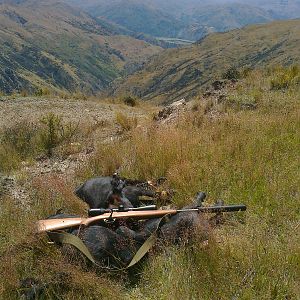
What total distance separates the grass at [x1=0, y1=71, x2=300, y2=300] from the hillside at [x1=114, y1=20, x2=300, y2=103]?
129m

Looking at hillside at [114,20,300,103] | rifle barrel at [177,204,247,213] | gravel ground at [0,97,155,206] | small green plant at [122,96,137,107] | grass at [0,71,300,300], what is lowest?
hillside at [114,20,300,103]

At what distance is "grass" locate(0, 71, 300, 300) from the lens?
2.77 meters

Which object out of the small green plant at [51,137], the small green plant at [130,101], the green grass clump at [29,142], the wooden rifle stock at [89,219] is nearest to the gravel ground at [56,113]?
the green grass clump at [29,142]

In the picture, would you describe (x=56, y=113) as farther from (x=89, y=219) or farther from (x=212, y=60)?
(x=212, y=60)

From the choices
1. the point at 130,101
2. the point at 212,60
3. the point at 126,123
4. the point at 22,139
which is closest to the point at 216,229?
the point at 22,139

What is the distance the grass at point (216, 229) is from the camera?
2.77m

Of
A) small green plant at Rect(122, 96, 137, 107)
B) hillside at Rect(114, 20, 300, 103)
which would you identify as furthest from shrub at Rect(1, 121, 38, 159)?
hillside at Rect(114, 20, 300, 103)

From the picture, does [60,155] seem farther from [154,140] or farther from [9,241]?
[9,241]

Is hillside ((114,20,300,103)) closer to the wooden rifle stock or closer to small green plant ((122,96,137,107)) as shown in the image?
small green plant ((122,96,137,107))

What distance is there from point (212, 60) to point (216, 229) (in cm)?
16998

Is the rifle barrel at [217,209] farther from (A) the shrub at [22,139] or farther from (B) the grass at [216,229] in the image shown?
(A) the shrub at [22,139]

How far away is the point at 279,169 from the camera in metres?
4.55

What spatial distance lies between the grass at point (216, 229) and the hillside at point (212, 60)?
129175mm

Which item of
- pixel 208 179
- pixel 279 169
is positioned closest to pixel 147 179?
pixel 208 179
